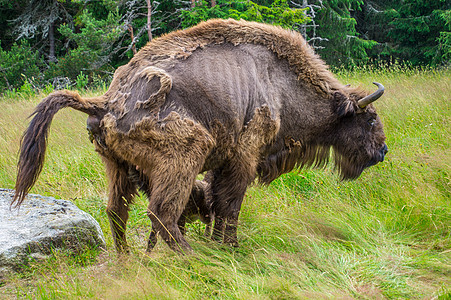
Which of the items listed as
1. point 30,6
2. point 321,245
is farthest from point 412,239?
point 30,6

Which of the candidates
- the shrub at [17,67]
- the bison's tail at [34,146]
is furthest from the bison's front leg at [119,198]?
the shrub at [17,67]

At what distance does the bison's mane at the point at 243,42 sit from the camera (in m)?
3.71

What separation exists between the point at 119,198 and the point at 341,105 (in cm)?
237

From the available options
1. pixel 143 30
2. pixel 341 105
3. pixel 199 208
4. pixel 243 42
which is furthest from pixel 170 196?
pixel 143 30

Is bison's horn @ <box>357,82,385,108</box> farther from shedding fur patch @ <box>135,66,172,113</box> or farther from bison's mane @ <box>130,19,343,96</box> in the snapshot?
shedding fur patch @ <box>135,66,172,113</box>

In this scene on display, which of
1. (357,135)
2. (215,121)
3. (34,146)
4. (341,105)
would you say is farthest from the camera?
(357,135)

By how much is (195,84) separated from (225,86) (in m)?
0.28

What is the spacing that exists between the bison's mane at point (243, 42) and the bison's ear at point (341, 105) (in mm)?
104

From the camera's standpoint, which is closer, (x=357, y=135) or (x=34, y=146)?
(x=34, y=146)

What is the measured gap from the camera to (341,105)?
438 centimetres

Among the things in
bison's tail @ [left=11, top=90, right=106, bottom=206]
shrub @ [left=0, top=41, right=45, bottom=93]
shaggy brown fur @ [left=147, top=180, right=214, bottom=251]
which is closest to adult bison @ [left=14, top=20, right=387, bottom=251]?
bison's tail @ [left=11, top=90, right=106, bottom=206]

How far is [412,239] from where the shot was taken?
13.7 feet

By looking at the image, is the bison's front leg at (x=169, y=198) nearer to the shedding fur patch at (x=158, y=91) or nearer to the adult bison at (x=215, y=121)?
the adult bison at (x=215, y=121)

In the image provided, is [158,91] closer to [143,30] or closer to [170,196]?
[170,196]
